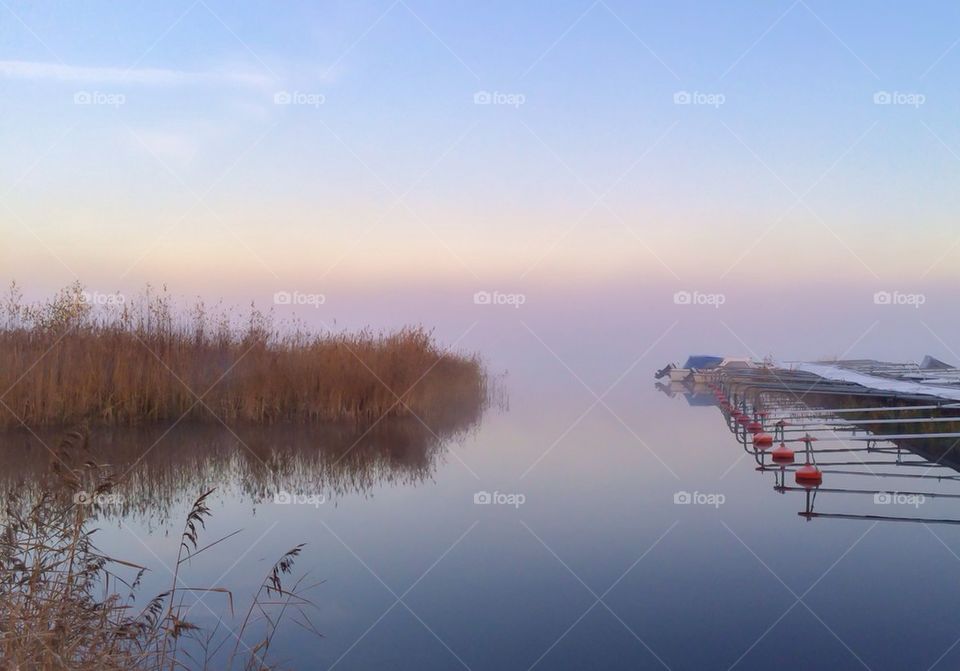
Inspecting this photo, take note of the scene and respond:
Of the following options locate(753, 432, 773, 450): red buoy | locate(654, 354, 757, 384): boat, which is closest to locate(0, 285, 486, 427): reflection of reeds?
locate(753, 432, 773, 450): red buoy

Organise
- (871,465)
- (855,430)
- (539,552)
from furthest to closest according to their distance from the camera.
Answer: (855,430)
(871,465)
(539,552)

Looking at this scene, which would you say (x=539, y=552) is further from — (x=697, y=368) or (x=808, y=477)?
(x=697, y=368)

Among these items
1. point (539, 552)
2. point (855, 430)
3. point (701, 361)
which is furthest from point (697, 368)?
point (539, 552)

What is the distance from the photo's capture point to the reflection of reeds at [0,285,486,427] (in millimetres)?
10609

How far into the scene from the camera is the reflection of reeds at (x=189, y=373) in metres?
10.6

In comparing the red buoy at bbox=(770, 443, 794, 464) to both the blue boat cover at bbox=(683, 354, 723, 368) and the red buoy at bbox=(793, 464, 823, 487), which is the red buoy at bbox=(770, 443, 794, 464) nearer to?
the red buoy at bbox=(793, 464, 823, 487)

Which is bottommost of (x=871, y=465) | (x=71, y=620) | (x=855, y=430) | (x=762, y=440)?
(x=71, y=620)

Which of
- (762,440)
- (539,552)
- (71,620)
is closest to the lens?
(71,620)

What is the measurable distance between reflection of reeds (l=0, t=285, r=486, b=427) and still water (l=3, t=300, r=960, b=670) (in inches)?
34.5

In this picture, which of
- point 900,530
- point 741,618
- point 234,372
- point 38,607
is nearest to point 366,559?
point 741,618

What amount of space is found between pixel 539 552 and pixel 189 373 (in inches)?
282

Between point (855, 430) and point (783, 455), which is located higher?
point (855, 430)

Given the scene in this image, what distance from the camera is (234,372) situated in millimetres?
12016

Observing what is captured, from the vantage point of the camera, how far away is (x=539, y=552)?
241 inches
